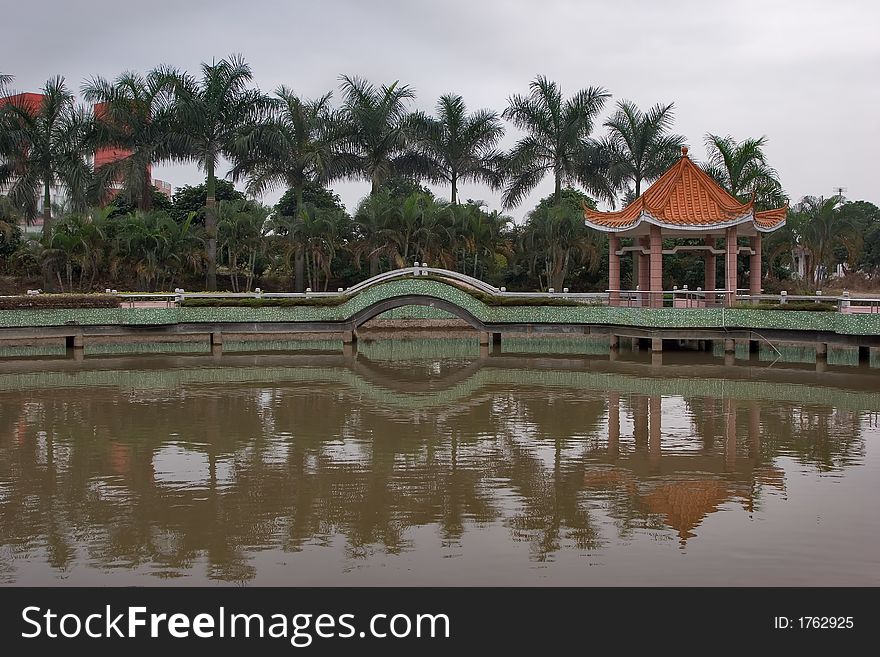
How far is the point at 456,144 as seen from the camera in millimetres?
36250

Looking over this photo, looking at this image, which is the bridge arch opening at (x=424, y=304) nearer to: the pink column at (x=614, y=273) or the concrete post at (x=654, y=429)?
the pink column at (x=614, y=273)

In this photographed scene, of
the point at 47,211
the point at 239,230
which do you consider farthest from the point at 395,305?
the point at 47,211

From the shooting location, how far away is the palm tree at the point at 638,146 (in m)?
34.0

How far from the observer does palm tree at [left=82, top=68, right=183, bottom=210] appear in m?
33.8

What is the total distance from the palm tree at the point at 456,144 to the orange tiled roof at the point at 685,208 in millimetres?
11595

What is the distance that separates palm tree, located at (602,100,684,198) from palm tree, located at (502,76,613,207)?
84 centimetres

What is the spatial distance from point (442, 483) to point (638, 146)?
2711 centimetres

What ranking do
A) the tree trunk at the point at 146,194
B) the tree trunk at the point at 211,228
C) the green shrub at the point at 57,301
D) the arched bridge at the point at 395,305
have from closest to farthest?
the arched bridge at the point at 395,305 → the green shrub at the point at 57,301 → the tree trunk at the point at 211,228 → the tree trunk at the point at 146,194

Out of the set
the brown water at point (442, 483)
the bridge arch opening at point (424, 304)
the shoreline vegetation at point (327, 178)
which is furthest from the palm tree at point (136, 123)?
the brown water at point (442, 483)

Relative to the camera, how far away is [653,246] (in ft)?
80.1

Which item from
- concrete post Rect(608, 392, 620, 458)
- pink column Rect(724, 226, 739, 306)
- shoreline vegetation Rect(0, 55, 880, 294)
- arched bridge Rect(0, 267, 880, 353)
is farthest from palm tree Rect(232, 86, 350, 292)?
concrete post Rect(608, 392, 620, 458)

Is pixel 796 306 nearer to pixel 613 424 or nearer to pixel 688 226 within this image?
pixel 688 226
